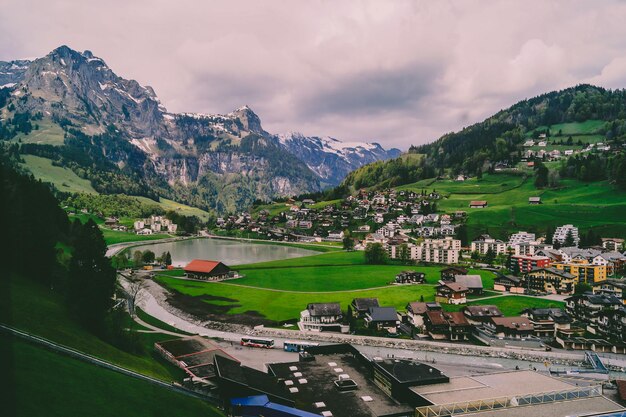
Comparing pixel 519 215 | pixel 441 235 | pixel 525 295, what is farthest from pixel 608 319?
pixel 519 215

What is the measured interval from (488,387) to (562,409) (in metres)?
4.19

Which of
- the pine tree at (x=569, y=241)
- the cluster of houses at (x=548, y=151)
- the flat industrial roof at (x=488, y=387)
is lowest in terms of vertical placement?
the flat industrial roof at (x=488, y=387)

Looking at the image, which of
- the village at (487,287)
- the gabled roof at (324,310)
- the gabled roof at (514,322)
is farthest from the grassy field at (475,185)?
the gabled roof at (324,310)

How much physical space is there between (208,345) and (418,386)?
62.0 ft

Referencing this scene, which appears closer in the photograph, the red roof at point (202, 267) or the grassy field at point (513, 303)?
the grassy field at point (513, 303)

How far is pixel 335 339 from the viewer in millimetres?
45469

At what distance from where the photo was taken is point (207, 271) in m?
74.2

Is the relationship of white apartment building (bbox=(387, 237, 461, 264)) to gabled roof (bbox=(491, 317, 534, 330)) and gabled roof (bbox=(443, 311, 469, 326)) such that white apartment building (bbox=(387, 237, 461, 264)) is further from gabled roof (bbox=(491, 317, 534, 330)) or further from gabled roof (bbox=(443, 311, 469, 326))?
gabled roof (bbox=(443, 311, 469, 326))

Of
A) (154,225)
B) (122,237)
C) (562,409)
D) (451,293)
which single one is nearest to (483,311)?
(451,293)

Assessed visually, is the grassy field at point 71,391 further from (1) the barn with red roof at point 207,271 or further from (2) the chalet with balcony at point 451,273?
(2) the chalet with balcony at point 451,273

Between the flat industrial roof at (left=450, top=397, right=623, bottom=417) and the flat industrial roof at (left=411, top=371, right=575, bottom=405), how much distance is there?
118 centimetres

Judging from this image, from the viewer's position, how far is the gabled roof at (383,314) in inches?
1909

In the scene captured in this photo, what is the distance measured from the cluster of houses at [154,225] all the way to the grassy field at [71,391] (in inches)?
5542

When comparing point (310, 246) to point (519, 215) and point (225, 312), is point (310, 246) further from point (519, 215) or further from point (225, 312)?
point (225, 312)
